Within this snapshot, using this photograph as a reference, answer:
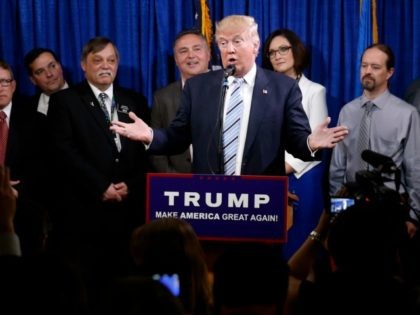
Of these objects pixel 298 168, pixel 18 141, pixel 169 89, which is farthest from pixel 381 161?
pixel 18 141

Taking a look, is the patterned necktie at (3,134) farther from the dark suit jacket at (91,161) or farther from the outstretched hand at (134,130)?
the outstretched hand at (134,130)

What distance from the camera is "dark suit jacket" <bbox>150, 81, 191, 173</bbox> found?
17.2 ft

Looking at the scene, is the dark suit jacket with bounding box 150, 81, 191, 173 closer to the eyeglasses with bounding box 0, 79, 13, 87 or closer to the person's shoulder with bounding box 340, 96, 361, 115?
the eyeglasses with bounding box 0, 79, 13, 87

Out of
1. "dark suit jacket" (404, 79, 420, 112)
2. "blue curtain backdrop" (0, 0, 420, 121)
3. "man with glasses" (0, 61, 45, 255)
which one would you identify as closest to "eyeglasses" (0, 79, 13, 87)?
"man with glasses" (0, 61, 45, 255)

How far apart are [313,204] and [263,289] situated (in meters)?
3.38

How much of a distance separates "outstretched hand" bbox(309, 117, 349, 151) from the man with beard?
1.41 meters

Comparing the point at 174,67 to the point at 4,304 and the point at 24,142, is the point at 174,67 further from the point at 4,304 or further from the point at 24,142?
the point at 4,304

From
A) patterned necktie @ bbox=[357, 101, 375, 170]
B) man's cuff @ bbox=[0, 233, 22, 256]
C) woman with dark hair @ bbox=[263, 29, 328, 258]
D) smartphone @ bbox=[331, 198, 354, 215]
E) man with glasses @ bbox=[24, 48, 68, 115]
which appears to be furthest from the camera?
man with glasses @ bbox=[24, 48, 68, 115]

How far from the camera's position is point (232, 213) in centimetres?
359

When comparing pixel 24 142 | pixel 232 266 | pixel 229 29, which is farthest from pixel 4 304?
pixel 24 142

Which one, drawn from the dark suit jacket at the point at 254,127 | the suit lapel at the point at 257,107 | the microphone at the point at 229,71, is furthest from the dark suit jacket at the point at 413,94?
the microphone at the point at 229,71

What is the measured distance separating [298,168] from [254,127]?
1398 millimetres

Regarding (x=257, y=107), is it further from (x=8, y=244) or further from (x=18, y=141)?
(x=8, y=244)

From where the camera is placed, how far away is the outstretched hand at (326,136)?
375 centimetres
